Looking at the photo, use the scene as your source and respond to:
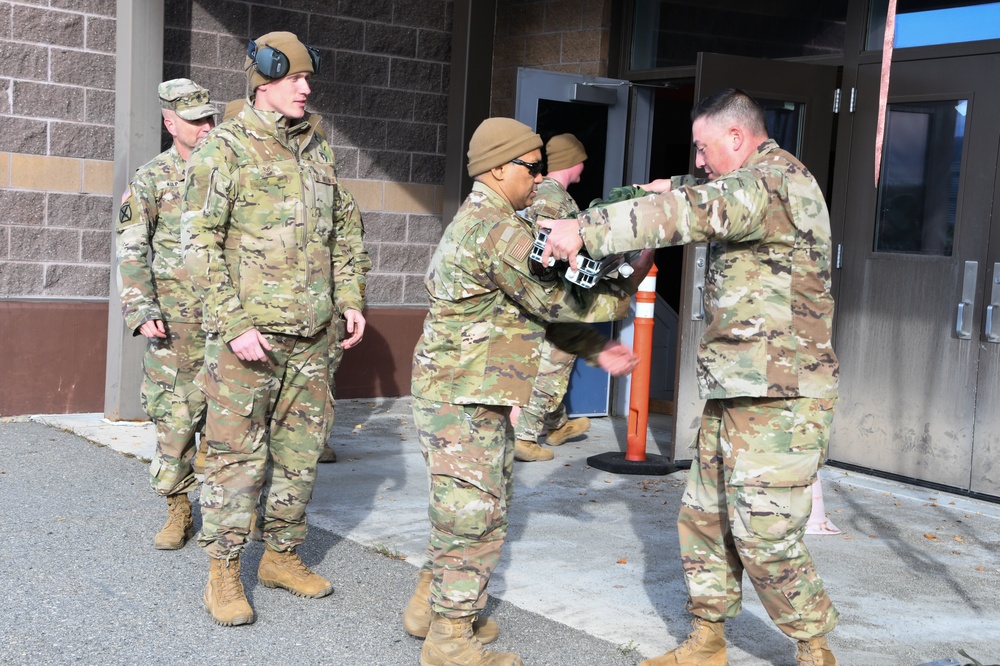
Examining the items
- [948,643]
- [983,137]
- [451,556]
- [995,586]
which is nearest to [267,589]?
[451,556]

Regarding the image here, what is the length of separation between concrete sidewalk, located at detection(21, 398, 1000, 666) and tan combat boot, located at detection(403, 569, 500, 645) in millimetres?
394

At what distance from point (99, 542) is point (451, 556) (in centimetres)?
220

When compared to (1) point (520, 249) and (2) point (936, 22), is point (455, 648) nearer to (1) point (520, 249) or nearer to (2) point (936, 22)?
(1) point (520, 249)

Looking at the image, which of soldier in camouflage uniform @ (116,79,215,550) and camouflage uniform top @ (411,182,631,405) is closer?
camouflage uniform top @ (411,182,631,405)

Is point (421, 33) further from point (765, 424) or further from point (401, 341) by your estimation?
point (765, 424)

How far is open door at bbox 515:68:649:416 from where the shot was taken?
8.34 metres

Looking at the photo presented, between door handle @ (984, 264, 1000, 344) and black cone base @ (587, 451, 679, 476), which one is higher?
door handle @ (984, 264, 1000, 344)

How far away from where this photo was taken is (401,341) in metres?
9.52

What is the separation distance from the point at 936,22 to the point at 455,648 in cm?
496

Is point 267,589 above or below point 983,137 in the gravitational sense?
below

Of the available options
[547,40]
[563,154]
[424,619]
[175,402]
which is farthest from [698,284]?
[424,619]

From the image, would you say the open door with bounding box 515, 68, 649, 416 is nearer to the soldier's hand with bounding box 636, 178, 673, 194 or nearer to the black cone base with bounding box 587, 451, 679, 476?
the black cone base with bounding box 587, 451, 679, 476

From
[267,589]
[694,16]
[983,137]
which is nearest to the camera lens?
[267,589]

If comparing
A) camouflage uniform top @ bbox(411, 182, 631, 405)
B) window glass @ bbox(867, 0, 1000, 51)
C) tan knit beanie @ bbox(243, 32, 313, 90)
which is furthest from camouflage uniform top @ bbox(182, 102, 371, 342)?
window glass @ bbox(867, 0, 1000, 51)
